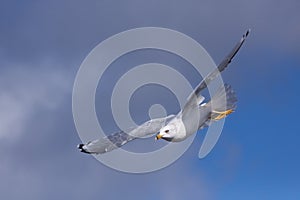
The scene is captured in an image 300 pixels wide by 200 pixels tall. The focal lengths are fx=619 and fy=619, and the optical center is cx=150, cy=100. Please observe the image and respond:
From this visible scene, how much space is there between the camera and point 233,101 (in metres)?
33.7

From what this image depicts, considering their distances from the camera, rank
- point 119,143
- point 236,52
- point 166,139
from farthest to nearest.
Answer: point 119,143 → point 166,139 → point 236,52

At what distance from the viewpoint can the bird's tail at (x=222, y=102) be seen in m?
33.6

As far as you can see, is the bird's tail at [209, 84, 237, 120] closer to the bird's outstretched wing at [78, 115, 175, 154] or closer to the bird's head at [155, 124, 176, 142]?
the bird's outstretched wing at [78, 115, 175, 154]

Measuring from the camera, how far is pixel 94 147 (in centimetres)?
3347

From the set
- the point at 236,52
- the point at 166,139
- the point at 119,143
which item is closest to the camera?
the point at 236,52

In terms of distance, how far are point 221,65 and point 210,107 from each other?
5247 millimetres

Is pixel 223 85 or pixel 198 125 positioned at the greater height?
pixel 223 85

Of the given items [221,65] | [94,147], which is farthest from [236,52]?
[94,147]

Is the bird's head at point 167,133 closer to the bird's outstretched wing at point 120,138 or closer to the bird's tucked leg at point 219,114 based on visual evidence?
the bird's outstretched wing at point 120,138

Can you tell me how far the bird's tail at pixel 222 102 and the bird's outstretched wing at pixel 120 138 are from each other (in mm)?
2356

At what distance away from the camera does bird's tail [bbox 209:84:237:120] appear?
33594 mm

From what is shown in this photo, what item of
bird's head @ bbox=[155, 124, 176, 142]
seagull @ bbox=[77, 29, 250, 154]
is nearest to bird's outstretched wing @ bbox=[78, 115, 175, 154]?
seagull @ bbox=[77, 29, 250, 154]

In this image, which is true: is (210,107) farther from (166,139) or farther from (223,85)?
(166,139)

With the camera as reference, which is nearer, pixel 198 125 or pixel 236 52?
pixel 236 52
